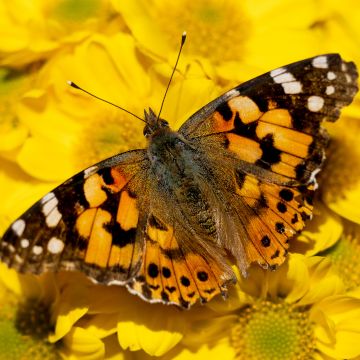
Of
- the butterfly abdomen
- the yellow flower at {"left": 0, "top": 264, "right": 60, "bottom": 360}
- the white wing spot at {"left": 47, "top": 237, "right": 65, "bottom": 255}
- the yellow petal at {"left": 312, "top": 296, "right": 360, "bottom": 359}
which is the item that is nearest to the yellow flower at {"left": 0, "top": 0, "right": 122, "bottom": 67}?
the butterfly abdomen

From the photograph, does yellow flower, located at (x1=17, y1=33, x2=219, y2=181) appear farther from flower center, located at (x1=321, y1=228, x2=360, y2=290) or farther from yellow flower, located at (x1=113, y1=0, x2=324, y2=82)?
flower center, located at (x1=321, y1=228, x2=360, y2=290)

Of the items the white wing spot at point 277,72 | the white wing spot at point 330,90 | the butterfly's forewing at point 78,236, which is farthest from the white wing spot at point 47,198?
the white wing spot at point 330,90

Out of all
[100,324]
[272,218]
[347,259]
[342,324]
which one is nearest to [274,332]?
[342,324]

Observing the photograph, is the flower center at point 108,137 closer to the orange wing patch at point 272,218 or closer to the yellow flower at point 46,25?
the yellow flower at point 46,25

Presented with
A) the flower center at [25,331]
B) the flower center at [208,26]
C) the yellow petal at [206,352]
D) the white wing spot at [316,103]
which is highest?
Answer: the flower center at [208,26]

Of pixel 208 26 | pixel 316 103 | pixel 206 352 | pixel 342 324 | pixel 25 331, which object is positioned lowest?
pixel 25 331

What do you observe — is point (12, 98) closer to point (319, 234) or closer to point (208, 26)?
point (208, 26)

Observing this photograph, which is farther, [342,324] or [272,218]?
[342,324]
